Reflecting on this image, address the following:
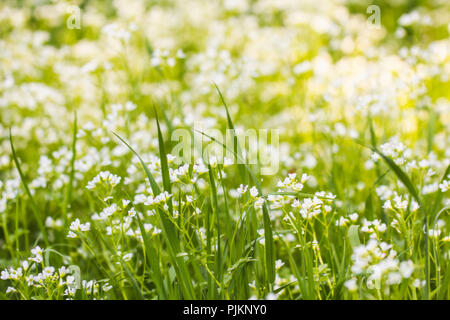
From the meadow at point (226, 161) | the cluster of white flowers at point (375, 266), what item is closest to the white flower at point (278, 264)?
the meadow at point (226, 161)

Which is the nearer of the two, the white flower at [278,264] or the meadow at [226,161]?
the meadow at [226,161]

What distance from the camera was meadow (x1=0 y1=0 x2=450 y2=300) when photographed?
70.6 inches

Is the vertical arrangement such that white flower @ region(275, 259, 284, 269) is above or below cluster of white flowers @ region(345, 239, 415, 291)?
below

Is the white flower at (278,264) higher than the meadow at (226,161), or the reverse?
the meadow at (226,161)

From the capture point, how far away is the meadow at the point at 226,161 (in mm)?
1794

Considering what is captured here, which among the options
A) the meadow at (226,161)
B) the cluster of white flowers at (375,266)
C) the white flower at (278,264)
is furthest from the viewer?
the white flower at (278,264)

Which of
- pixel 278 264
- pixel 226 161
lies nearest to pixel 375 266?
pixel 278 264

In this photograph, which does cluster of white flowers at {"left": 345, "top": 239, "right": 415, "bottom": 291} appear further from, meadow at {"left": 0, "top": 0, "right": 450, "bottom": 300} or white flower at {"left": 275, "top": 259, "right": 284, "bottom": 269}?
white flower at {"left": 275, "top": 259, "right": 284, "bottom": 269}

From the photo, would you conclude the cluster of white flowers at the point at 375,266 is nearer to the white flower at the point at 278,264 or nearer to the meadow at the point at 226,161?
the meadow at the point at 226,161

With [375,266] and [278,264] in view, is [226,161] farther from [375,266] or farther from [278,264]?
[375,266]

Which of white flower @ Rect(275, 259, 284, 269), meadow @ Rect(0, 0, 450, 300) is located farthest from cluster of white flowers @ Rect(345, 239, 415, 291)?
white flower @ Rect(275, 259, 284, 269)

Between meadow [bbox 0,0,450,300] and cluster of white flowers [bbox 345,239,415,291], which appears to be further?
meadow [bbox 0,0,450,300]
